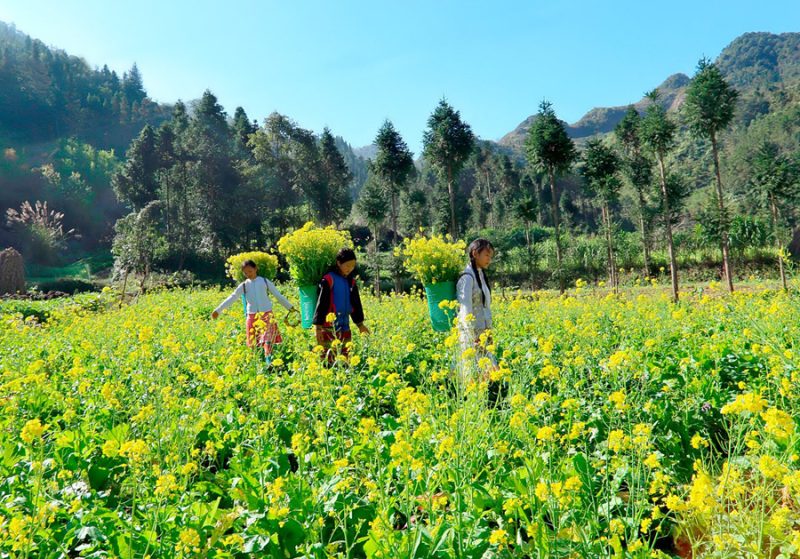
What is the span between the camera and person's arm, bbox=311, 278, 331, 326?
4520 millimetres

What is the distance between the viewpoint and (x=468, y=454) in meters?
2.24

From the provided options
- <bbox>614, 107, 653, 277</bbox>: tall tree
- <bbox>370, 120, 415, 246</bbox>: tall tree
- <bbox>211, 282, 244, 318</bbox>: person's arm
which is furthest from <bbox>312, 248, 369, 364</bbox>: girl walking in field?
<bbox>614, 107, 653, 277</bbox>: tall tree

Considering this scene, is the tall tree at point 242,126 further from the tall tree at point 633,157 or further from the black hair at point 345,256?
the black hair at point 345,256

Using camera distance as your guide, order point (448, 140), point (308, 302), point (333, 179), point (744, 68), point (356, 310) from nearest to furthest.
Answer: point (356, 310) → point (308, 302) → point (448, 140) → point (333, 179) → point (744, 68)

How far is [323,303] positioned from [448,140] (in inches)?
673

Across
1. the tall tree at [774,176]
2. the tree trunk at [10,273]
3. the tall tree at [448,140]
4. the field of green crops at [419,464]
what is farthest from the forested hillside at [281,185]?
the field of green crops at [419,464]

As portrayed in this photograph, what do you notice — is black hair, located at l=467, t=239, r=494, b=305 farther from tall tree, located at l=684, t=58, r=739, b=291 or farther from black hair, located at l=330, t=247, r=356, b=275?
tall tree, located at l=684, t=58, r=739, b=291

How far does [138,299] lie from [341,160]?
2223 cm

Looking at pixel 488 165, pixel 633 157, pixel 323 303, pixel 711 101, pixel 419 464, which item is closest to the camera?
pixel 419 464

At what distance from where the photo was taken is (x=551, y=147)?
19.2 meters

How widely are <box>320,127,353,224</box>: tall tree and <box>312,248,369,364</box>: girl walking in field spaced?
92.2 ft

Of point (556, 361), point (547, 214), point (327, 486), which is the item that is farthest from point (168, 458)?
point (547, 214)

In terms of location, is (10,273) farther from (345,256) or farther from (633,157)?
(633,157)

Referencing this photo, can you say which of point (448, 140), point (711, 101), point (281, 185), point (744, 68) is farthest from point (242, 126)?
point (744, 68)
